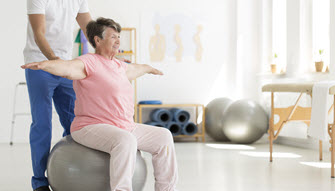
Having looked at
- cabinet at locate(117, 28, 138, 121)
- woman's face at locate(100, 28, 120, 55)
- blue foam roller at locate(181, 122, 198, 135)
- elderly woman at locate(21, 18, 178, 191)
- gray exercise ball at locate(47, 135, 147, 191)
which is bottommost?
blue foam roller at locate(181, 122, 198, 135)

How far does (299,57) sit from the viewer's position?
219 inches

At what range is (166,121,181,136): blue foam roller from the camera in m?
6.06

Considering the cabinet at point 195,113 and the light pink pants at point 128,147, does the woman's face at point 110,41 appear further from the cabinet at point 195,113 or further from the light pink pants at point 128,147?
the cabinet at point 195,113

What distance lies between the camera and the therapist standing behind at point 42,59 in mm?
2551

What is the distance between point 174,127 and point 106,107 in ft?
12.7

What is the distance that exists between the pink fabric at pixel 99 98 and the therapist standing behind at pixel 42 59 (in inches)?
10.8

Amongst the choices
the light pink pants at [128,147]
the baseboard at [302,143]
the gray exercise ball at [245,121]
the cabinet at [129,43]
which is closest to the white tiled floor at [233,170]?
the baseboard at [302,143]

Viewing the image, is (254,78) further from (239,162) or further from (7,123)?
(7,123)

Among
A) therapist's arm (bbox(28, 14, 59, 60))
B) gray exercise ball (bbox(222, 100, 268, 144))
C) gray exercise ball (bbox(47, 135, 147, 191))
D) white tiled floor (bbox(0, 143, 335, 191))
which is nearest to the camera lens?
gray exercise ball (bbox(47, 135, 147, 191))

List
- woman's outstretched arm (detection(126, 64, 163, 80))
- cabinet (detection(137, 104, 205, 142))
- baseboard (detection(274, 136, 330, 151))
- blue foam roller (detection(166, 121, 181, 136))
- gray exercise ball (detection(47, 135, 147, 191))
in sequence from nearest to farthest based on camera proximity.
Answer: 1. gray exercise ball (detection(47, 135, 147, 191))
2. woman's outstretched arm (detection(126, 64, 163, 80))
3. baseboard (detection(274, 136, 330, 151))
4. blue foam roller (detection(166, 121, 181, 136))
5. cabinet (detection(137, 104, 205, 142))

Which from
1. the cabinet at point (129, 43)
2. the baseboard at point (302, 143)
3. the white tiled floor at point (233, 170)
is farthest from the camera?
the cabinet at point (129, 43)

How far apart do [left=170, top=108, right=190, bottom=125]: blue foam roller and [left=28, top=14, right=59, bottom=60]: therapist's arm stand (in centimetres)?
371

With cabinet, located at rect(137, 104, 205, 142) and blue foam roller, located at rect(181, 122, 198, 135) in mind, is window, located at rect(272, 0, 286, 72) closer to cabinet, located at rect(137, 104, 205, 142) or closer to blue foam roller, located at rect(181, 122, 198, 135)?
cabinet, located at rect(137, 104, 205, 142)

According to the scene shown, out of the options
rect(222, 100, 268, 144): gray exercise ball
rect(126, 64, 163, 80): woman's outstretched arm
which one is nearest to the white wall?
rect(222, 100, 268, 144): gray exercise ball
